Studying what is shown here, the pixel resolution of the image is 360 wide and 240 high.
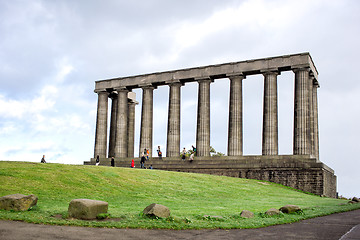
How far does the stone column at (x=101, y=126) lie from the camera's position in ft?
220

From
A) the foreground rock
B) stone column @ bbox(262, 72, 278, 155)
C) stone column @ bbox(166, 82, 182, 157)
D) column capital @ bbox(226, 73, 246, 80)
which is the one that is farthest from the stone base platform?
the foreground rock

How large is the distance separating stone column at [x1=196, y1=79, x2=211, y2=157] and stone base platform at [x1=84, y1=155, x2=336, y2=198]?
2.28m

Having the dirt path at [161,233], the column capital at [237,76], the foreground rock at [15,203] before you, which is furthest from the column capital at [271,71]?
the foreground rock at [15,203]

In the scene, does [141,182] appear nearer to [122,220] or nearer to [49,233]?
[122,220]

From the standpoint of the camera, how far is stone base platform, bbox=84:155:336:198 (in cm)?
4788

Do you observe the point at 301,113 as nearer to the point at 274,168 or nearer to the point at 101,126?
the point at 274,168

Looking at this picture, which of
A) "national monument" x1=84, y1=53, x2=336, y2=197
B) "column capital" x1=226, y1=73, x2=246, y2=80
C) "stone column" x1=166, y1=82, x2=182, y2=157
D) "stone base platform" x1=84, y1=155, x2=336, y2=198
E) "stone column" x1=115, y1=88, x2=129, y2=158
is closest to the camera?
"stone base platform" x1=84, y1=155, x2=336, y2=198

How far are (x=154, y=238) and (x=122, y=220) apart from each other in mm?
3145

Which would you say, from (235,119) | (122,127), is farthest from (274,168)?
(122,127)

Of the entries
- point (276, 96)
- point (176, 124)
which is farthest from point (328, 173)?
point (176, 124)

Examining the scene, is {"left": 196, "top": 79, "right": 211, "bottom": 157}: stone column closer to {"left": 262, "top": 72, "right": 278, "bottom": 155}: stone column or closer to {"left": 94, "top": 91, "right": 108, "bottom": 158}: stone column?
{"left": 262, "top": 72, "right": 278, "bottom": 155}: stone column

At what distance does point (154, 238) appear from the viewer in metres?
12.8

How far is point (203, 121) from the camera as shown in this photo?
58.3 metres

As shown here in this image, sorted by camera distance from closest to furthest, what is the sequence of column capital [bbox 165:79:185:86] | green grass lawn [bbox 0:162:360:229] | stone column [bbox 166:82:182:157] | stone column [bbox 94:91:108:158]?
green grass lawn [bbox 0:162:360:229], stone column [bbox 166:82:182:157], column capital [bbox 165:79:185:86], stone column [bbox 94:91:108:158]
